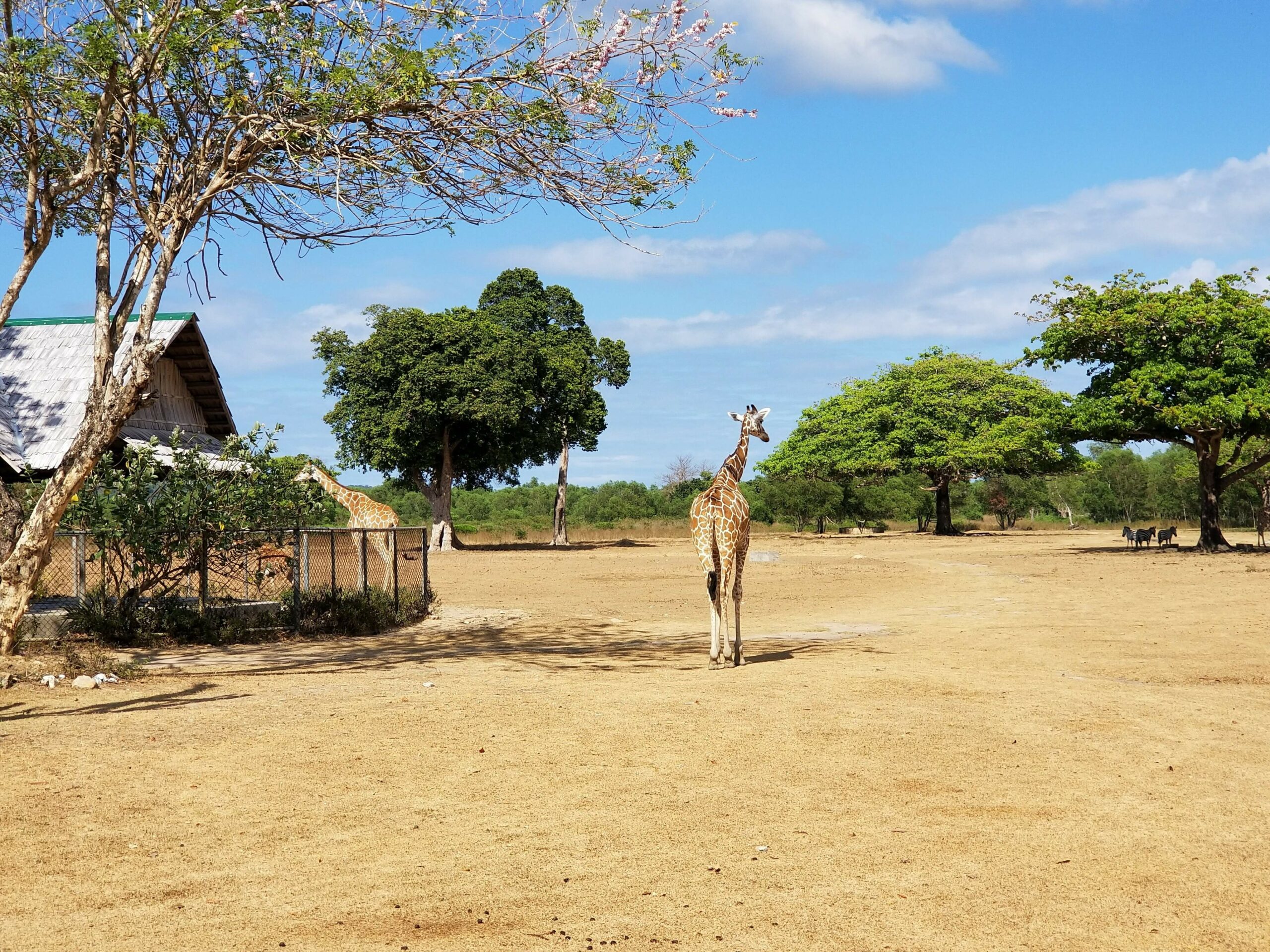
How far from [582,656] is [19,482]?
1181 centimetres

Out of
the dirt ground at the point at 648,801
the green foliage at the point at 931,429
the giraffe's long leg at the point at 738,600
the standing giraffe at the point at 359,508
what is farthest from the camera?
the green foliage at the point at 931,429

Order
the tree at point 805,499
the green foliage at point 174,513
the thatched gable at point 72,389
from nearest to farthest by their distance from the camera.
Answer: the green foliage at point 174,513 → the thatched gable at point 72,389 → the tree at point 805,499

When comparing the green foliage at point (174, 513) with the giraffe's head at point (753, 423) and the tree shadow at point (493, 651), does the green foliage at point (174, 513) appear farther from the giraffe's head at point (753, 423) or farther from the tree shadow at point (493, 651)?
the giraffe's head at point (753, 423)

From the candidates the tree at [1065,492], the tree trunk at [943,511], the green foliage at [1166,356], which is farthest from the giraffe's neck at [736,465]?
the tree at [1065,492]

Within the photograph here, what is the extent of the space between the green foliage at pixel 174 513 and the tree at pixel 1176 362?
26.2 meters

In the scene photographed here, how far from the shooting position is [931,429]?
172 ft

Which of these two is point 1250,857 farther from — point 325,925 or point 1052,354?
point 1052,354

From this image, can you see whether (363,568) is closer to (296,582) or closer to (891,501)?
(296,582)

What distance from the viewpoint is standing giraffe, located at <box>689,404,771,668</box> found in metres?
12.0

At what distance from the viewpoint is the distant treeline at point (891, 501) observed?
65.3 m

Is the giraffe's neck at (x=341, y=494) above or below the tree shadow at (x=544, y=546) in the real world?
above

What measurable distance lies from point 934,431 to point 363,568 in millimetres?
40167

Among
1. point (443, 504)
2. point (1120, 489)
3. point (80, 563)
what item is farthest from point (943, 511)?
point (80, 563)

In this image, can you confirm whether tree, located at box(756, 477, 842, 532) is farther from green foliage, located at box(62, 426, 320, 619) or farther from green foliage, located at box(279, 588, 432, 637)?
green foliage, located at box(62, 426, 320, 619)
